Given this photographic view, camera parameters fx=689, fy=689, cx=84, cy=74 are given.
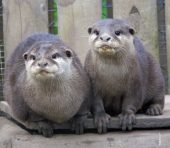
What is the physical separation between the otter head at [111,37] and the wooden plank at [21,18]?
1.14 metres

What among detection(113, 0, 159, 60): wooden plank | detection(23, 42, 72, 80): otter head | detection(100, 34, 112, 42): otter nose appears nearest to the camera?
detection(23, 42, 72, 80): otter head

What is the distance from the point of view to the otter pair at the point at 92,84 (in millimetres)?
3388

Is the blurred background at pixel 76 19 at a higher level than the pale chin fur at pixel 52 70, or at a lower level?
higher

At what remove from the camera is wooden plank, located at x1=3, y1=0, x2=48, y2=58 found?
183 inches

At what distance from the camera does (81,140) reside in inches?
142

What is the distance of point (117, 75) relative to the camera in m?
3.56

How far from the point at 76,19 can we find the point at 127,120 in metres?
1.28

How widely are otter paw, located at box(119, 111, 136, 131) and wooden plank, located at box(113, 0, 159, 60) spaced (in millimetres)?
1167

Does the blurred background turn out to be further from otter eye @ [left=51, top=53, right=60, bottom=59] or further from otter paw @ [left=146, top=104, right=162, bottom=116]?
otter eye @ [left=51, top=53, right=60, bottom=59]

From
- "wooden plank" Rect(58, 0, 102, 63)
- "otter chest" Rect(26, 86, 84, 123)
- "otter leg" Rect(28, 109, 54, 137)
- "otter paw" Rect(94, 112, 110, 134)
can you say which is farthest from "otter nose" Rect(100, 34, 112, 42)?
"wooden plank" Rect(58, 0, 102, 63)

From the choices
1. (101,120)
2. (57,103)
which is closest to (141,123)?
(101,120)

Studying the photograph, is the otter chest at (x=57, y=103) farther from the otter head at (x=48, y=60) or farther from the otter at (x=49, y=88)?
the otter head at (x=48, y=60)

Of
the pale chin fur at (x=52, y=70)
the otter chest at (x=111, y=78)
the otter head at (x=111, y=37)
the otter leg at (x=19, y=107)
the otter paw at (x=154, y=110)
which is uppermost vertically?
the otter head at (x=111, y=37)

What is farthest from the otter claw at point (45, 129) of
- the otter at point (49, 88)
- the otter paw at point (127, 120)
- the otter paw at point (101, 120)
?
the otter paw at point (127, 120)
